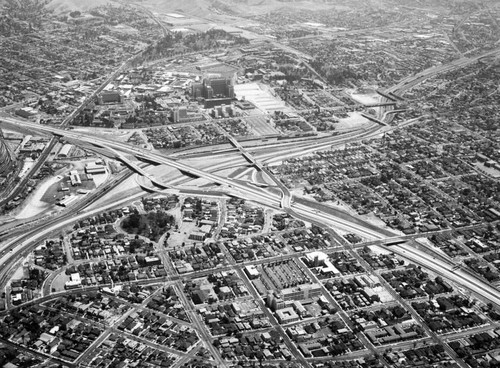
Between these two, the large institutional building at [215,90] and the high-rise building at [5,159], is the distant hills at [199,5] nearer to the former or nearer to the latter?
the large institutional building at [215,90]

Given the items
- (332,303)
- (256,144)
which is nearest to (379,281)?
(332,303)

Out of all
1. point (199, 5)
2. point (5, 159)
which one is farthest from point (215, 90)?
point (199, 5)

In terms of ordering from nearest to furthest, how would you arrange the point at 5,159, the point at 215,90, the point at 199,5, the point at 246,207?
the point at 246,207 → the point at 5,159 → the point at 215,90 → the point at 199,5

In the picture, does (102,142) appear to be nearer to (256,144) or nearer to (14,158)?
(14,158)

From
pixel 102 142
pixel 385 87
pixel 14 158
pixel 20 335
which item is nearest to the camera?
pixel 20 335

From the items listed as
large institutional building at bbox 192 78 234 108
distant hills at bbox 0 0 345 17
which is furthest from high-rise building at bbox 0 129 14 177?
distant hills at bbox 0 0 345 17

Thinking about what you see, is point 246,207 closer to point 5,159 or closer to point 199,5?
point 5,159
